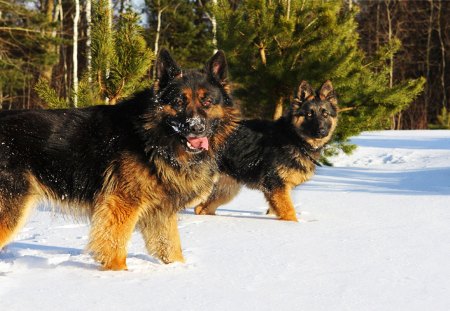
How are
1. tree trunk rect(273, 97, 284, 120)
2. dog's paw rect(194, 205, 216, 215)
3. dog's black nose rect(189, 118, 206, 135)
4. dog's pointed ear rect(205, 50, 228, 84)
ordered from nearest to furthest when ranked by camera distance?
dog's black nose rect(189, 118, 206, 135), dog's pointed ear rect(205, 50, 228, 84), dog's paw rect(194, 205, 216, 215), tree trunk rect(273, 97, 284, 120)

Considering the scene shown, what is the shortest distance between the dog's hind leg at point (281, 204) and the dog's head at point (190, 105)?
2.68m

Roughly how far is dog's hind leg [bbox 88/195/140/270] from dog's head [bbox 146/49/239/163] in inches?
21.5

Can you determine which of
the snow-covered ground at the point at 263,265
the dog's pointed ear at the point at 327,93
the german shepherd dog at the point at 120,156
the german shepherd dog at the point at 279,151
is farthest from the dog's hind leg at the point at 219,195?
the german shepherd dog at the point at 120,156

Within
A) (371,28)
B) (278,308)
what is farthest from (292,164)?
(371,28)

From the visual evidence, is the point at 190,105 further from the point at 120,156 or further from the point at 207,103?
the point at 120,156

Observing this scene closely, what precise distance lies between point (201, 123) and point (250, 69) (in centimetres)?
684

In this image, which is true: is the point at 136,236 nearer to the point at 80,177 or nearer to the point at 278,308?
the point at 80,177

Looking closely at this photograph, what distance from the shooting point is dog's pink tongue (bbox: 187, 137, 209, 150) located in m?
3.74

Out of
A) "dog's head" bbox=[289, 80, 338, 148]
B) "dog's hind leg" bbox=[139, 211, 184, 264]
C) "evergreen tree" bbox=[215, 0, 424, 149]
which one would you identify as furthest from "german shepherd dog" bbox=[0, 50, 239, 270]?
"evergreen tree" bbox=[215, 0, 424, 149]

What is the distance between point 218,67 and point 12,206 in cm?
177

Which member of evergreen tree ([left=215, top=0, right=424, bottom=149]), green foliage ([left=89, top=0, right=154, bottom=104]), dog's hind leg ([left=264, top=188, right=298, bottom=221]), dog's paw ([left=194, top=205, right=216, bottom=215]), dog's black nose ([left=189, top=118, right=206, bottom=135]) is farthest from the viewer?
evergreen tree ([left=215, top=0, right=424, bottom=149])

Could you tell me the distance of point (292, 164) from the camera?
22.3 ft

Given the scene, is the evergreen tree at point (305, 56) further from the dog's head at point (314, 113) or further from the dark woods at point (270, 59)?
the dog's head at point (314, 113)

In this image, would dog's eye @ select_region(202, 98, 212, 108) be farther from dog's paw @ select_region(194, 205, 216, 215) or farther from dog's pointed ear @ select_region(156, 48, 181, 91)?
dog's paw @ select_region(194, 205, 216, 215)
